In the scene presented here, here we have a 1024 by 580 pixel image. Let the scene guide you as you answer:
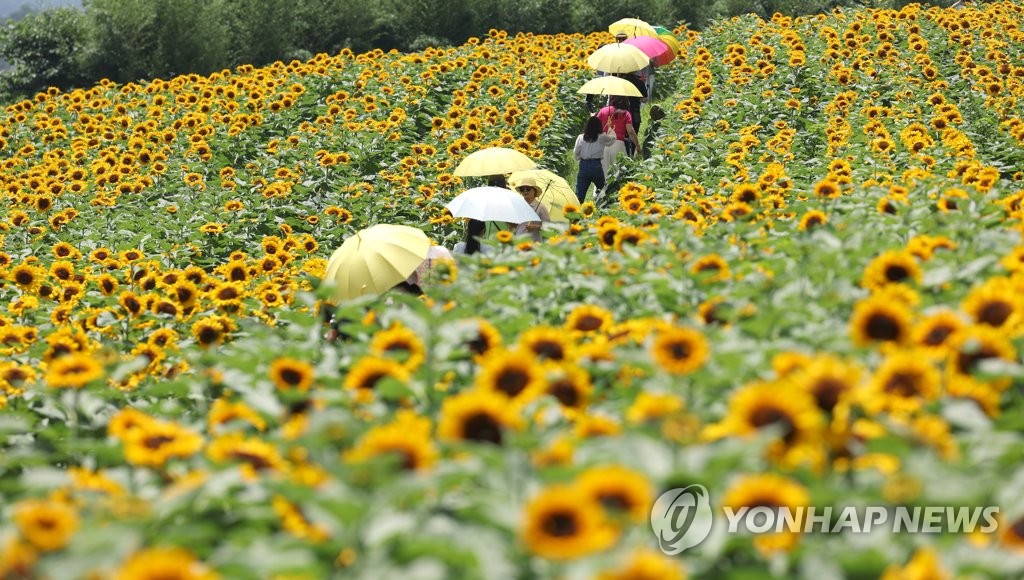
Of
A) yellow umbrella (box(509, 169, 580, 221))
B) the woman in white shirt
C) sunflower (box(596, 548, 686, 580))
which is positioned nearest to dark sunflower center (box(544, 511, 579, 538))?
sunflower (box(596, 548, 686, 580))

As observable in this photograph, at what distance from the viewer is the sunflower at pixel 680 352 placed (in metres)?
2.74

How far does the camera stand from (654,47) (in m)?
16.5

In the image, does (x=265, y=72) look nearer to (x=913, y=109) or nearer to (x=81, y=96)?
(x=81, y=96)

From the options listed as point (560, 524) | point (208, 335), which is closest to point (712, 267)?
point (560, 524)

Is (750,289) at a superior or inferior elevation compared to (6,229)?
superior

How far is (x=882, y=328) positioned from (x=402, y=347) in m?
1.51

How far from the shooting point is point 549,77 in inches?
623

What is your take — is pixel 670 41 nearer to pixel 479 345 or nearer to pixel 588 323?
pixel 588 323

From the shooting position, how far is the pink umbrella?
16.3 m

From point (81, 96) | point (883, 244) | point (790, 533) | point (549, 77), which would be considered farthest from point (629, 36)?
point (790, 533)

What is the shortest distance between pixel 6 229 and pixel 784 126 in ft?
27.3

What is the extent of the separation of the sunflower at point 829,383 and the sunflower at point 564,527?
27.9 inches

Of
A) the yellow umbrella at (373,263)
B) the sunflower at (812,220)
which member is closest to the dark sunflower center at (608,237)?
the sunflower at (812,220)

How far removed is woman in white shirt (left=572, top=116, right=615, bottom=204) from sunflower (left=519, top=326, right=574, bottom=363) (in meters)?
7.97
